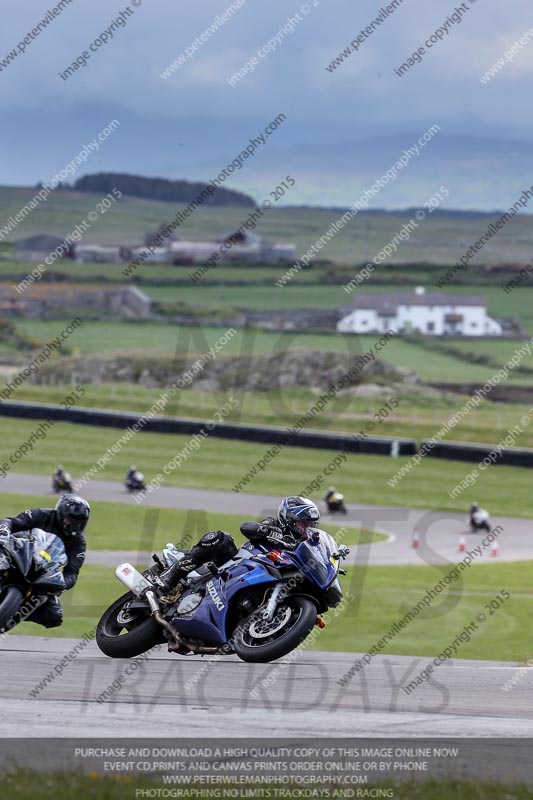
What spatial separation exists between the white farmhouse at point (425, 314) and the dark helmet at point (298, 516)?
301 ft

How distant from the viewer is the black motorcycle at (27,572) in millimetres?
10508

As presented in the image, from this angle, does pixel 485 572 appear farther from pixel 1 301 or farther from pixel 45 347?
pixel 1 301

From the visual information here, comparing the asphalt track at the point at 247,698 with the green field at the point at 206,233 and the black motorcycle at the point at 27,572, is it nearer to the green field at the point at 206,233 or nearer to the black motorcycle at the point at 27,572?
the black motorcycle at the point at 27,572

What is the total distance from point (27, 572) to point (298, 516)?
2450mm

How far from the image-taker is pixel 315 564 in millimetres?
10898

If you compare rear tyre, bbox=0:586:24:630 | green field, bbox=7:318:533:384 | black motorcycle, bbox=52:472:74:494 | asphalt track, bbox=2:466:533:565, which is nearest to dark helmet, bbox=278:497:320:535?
rear tyre, bbox=0:586:24:630

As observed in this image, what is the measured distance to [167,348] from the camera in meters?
83.6

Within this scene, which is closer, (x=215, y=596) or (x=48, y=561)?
(x=48, y=561)

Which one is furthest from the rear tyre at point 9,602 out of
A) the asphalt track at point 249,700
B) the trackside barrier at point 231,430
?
the trackside barrier at point 231,430

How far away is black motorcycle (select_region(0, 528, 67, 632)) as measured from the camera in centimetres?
1051

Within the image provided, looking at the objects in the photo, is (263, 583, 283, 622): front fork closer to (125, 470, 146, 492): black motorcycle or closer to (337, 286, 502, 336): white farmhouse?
(125, 470, 146, 492): black motorcycle

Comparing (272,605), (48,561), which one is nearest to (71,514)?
(48,561)

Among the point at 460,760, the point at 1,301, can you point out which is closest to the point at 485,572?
the point at 460,760

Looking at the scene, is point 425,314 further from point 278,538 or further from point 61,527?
point 61,527
